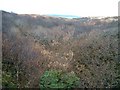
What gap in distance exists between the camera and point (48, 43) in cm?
1667

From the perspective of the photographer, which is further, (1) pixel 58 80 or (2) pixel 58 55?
(2) pixel 58 55

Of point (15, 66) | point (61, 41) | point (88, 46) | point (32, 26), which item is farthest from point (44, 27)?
point (15, 66)

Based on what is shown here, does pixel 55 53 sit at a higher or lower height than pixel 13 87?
higher

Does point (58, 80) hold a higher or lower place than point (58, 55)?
lower

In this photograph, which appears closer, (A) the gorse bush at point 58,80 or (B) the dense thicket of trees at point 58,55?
(A) the gorse bush at point 58,80

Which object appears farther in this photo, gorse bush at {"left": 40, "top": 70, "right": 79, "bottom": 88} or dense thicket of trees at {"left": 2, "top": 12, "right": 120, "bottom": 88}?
dense thicket of trees at {"left": 2, "top": 12, "right": 120, "bottom": 88}

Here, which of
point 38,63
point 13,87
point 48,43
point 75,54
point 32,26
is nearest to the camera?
point 13,87

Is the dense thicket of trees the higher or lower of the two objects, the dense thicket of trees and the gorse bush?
the higher

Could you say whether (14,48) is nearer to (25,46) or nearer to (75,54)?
(25,46)

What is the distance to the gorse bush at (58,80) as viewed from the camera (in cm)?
1375

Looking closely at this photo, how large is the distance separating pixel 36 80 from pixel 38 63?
0.99 meters

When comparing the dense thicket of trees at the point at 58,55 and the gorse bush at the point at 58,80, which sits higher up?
the dense thicket of trees at the point at 58,55

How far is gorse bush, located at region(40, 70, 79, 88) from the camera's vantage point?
13.8 meters

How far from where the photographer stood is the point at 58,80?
45.6 feet
